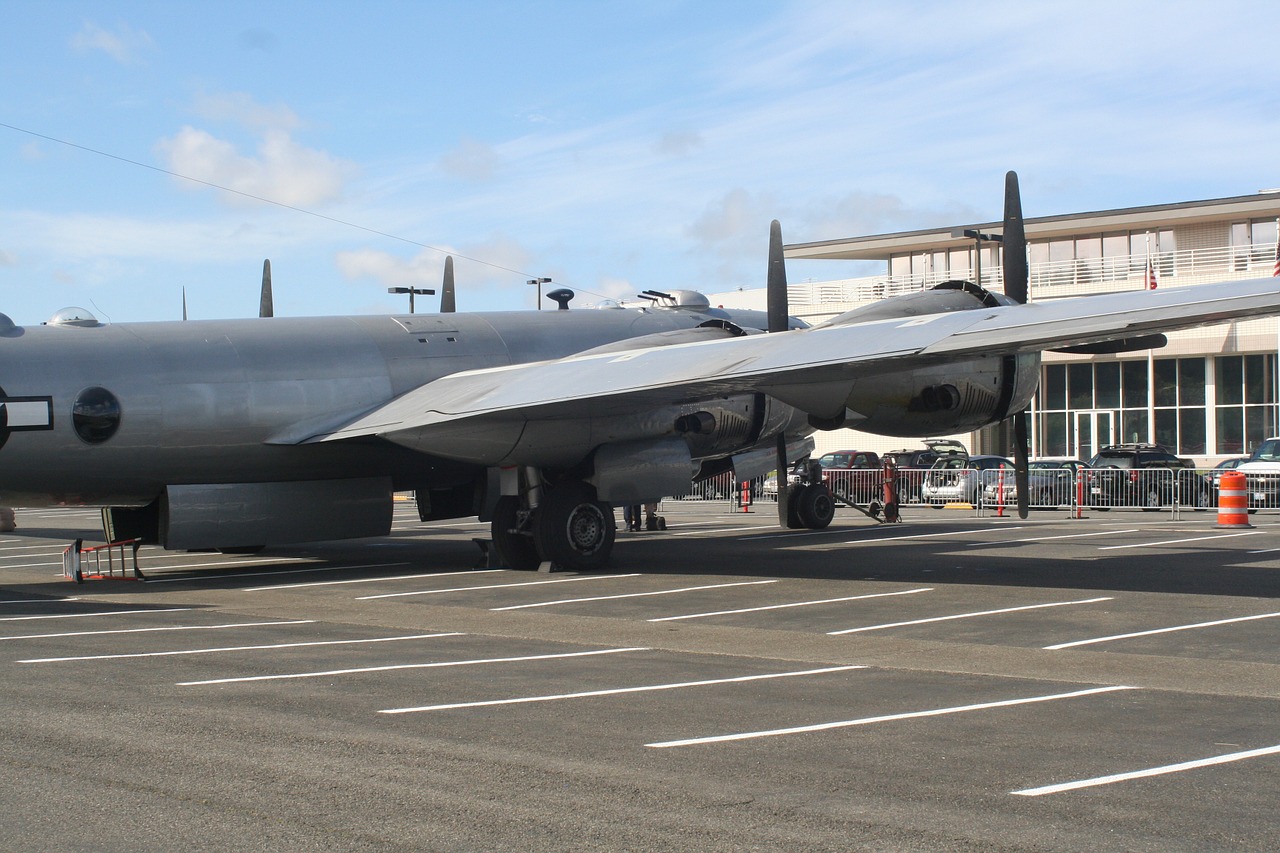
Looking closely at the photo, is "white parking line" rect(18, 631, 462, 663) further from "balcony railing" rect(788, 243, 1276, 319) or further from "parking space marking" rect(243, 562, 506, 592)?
"balcony railing" rect(788, 243, 1276, 319)

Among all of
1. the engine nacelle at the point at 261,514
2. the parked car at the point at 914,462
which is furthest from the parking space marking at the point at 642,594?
the parked car at the point at 914,462

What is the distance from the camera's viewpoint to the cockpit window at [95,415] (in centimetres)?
1759

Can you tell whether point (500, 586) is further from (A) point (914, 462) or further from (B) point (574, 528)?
(A) point (914, 462)

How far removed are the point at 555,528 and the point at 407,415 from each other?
262 cm

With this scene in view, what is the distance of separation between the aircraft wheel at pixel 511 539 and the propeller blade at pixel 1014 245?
301 inches

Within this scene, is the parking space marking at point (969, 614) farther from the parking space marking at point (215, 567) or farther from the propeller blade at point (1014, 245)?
the parking space marking at point (215, 567)

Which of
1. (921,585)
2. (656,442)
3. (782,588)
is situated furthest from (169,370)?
(921,585)

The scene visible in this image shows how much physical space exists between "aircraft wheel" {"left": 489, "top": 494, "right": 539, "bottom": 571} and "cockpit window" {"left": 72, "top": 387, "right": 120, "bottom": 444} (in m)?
5.43

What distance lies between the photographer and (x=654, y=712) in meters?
8.62

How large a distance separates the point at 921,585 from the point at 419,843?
38.2 ft

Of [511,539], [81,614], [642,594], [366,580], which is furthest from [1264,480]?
[81,614]

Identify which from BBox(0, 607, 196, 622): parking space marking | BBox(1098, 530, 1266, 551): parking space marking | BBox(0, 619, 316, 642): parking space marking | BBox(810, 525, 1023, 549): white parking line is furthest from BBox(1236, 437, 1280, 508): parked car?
BBox(0, 607, 196, 622): parking space marking

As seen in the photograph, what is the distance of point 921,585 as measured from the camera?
53.8 ft

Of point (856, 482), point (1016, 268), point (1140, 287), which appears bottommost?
point (856, 482)
